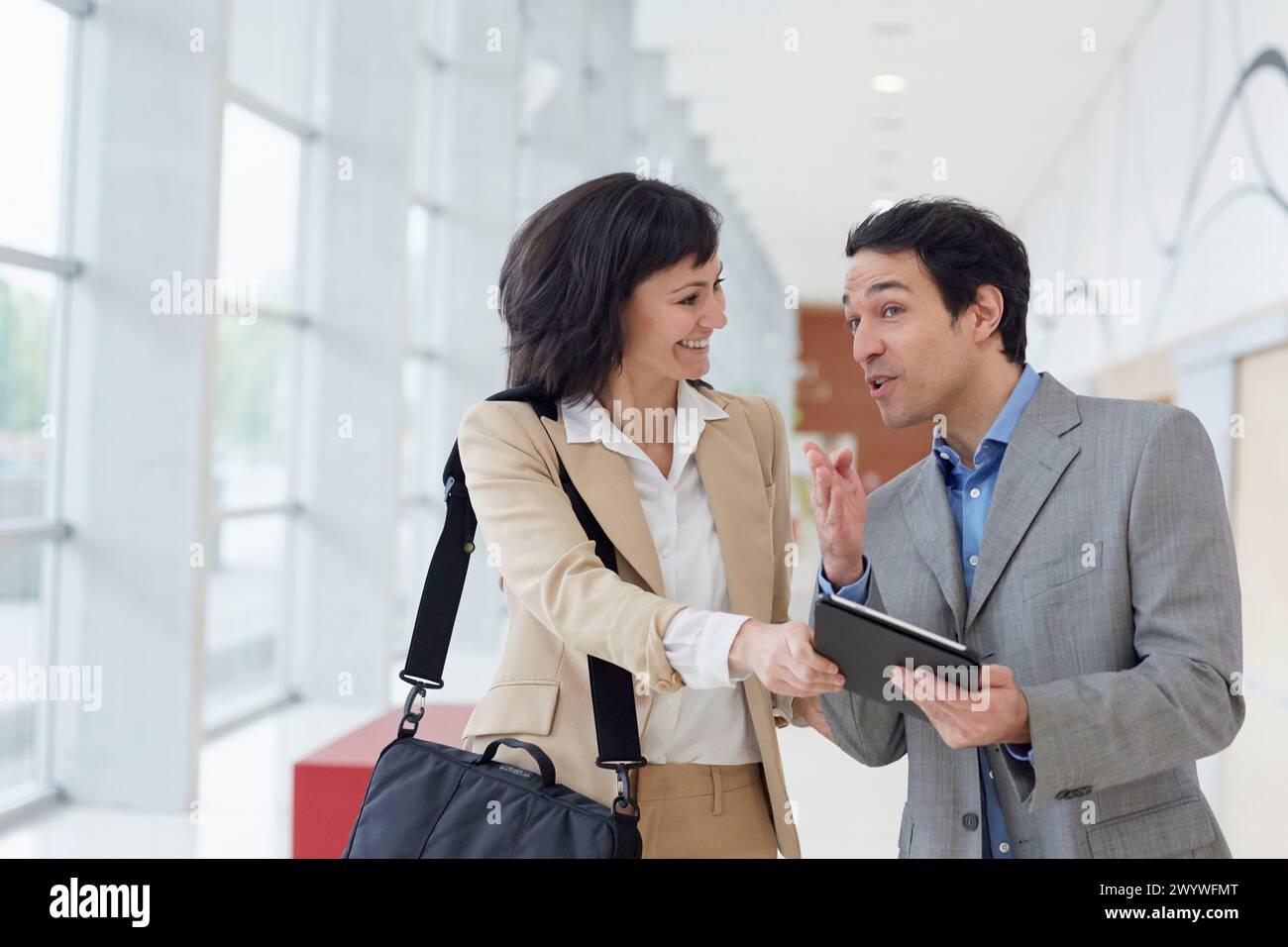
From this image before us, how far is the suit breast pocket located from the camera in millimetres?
1580

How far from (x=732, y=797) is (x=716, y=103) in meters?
11.3

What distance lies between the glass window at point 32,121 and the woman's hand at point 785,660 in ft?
12.1

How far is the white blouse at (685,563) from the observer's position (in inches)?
68.7

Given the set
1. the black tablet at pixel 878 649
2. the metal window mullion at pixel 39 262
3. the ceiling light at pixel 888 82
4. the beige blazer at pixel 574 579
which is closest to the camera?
the black tablet at pixel 878 649

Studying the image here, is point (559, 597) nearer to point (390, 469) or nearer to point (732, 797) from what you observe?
point (732, 797)

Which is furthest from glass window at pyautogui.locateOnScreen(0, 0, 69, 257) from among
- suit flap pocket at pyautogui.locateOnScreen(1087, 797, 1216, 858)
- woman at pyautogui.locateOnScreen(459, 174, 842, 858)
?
suit flap pocket at pyautogui.locateOnScreen(1087, 797, 1216, 858)

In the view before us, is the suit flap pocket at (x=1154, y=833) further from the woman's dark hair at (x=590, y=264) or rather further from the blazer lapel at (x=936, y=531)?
the woman's dark hair at (x=590, y=264)

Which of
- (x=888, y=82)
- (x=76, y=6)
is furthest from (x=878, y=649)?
(x=888, y=82)

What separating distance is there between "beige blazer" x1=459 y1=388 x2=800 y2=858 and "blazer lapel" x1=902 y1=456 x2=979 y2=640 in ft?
0.75

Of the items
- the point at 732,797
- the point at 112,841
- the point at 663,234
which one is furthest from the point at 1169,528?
the point at 112,841

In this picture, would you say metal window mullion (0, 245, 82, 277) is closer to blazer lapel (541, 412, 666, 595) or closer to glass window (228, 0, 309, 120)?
glass window (228, 0, 309, 120)

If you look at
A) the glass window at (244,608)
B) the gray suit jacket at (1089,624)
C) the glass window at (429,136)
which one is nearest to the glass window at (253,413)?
the glass window at (244,608)

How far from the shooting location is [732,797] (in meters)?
1.75

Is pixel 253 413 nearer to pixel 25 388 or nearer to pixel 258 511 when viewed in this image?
pixel 258 511
